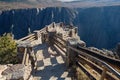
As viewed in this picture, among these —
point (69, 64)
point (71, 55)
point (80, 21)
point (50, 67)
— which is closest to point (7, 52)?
point (50, 67)

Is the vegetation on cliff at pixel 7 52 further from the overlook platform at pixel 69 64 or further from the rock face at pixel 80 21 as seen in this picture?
the rock face at pixel 80 21

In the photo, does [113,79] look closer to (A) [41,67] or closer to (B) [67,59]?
(B) [67,59]

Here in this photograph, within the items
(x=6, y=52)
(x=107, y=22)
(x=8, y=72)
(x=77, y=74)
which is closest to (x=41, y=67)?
(x=77, y=74)

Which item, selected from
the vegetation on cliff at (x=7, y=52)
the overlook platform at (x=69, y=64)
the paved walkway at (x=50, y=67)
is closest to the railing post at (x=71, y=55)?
the overlook platform at (x=69, y=64)

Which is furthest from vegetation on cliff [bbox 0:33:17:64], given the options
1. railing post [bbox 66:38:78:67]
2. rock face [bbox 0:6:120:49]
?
rock face [bbox 0:6:120:49]

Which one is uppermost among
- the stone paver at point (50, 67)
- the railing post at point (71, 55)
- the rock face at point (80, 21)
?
the railing post at point (71, 55)

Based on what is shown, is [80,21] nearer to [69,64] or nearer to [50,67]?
[50,67]

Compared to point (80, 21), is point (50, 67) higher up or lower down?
higher up
